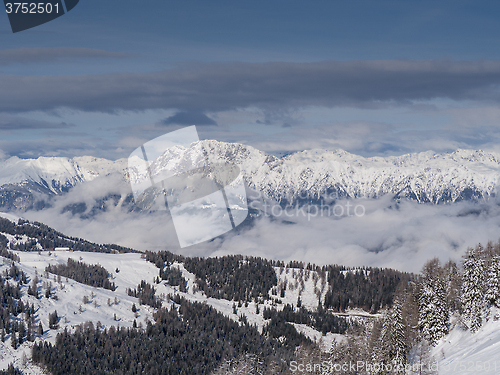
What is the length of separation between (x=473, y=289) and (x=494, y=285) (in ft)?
14.8

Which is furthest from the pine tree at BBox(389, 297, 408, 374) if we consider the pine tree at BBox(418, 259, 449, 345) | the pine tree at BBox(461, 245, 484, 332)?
the pine tree at BBox(461, 245, 484, 332)

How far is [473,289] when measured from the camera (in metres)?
107

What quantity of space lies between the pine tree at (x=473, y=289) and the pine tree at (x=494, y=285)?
5.21ft

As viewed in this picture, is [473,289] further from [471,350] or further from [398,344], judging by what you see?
[398,344]

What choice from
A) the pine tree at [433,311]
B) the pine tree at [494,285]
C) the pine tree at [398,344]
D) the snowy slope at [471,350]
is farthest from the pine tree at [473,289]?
the pine tree at [398,344]

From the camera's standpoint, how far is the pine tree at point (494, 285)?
104500 millimetres

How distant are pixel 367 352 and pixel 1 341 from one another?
533 feet

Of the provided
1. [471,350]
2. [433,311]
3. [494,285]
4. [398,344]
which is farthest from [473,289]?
[398,344]

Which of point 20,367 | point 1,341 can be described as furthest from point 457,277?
point 1,341

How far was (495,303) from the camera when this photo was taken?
104938mm

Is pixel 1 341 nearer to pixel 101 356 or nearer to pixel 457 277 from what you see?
pixel 101 356

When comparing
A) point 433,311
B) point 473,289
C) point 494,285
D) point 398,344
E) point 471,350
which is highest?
point 494,285

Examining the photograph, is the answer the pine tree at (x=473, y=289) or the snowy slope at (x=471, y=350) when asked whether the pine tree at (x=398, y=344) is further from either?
the pine tree at (x=473, y=289)

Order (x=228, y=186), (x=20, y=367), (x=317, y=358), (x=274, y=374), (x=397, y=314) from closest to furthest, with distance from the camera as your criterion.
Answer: (x=228, y=186)
(x=397, y=314)
(x=317, y=358)
(x=274, y=374)
(x=20, y=367)
